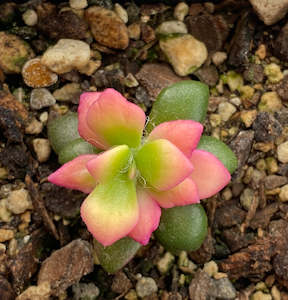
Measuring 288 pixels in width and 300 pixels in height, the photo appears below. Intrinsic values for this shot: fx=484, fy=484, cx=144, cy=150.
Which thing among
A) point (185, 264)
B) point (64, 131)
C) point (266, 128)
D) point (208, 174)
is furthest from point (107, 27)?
point (185, 264)

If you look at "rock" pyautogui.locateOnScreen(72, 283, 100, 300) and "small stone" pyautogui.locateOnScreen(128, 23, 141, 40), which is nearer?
"rock" pyautogui.locateOnScreen(72, 283, 100, 300)

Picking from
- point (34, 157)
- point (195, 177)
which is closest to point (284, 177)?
point (195, 177)

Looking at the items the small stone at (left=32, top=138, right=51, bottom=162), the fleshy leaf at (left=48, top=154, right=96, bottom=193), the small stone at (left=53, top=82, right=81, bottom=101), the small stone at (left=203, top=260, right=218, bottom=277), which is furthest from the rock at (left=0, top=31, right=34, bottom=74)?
the small stone at (left=203, top=260, right=218, bottom=277)

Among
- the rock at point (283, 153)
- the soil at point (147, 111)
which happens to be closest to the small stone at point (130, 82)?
the soil at point (147, 111)

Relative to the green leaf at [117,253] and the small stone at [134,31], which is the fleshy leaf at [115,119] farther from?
the small stone at [134,31]

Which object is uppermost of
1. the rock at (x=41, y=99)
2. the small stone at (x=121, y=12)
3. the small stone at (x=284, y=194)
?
the small stone at (x=121, y=12)

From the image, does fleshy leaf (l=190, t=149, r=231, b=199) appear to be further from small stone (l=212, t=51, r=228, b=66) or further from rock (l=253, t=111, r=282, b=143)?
small stone (l=212, t=51, r=228, b=66)
